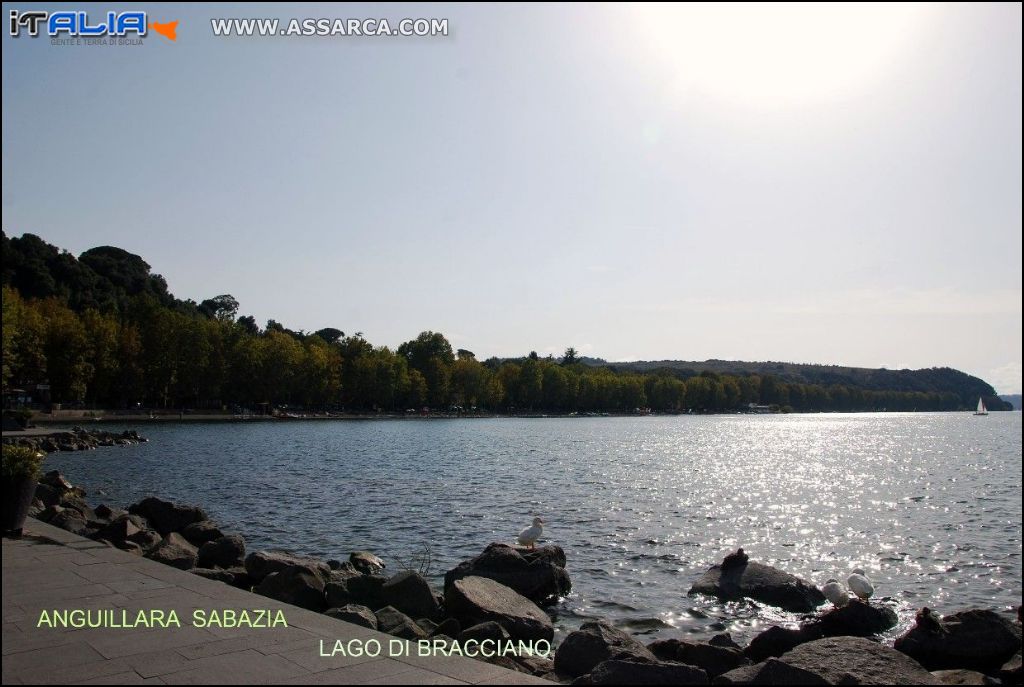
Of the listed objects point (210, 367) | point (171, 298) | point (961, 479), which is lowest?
point (961, 479)

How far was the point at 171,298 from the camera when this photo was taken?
15738cm

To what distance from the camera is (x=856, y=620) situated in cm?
1345

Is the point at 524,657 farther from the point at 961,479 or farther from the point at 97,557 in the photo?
the point at 961,479

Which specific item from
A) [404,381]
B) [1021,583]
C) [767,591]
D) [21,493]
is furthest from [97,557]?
[404,381]

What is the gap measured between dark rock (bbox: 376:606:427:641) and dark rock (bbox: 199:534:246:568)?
6.42 meters

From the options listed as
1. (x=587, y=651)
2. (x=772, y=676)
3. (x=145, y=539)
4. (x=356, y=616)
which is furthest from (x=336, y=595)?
(x=772, y=676)

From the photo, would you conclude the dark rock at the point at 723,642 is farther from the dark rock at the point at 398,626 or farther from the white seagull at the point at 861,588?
the white seagull at the point at 861,588

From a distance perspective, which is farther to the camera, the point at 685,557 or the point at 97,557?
the point at 685,557

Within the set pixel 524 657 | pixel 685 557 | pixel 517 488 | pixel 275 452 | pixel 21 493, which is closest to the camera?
pixel 524 657

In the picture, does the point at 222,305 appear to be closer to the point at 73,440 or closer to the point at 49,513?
the point at 73,440

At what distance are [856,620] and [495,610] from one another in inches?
247

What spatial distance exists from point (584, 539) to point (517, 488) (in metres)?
12.8

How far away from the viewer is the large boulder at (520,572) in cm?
1480

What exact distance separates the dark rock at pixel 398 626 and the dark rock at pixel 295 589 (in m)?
1.85
